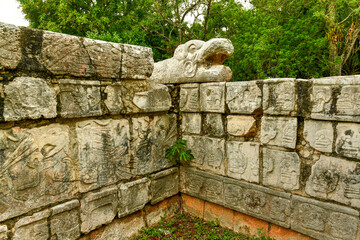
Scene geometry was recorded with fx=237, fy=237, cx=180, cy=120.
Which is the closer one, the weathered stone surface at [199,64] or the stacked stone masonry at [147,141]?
the stacked stone masonry at [147,141]

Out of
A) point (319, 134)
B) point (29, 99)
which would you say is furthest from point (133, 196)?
point (319, 134)

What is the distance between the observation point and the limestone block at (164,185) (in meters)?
3.07

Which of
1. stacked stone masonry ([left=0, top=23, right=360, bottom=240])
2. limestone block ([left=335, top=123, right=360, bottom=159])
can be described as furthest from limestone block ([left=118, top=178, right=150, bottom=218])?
limestone block ([left=335, top=123, right=360, bottom=159])

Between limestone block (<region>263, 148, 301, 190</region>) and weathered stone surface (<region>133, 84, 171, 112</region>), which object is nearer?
limestone block (<region>263, 148, 301, 190</region>)

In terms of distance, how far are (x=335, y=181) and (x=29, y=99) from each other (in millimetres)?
2756

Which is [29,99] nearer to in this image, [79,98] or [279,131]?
[79,98]

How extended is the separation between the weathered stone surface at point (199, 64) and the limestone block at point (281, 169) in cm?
114

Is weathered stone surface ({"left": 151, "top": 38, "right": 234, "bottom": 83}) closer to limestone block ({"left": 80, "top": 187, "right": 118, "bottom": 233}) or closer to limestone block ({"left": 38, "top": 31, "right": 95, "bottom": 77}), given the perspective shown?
limestone block ({"left": 38, "top": 31, "right": 95, "bottom": 77})

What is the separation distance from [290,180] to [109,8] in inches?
473

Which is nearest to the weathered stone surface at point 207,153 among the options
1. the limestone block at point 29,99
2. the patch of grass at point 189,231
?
the patch of grass at point 189,231

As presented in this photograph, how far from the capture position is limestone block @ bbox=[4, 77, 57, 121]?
185 cm

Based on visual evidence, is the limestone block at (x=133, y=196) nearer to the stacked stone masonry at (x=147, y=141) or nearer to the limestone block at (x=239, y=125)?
the stacked stone masonry at (x=147, y=141)

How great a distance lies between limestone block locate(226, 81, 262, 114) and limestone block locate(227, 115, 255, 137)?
0.09m

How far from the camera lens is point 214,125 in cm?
300
